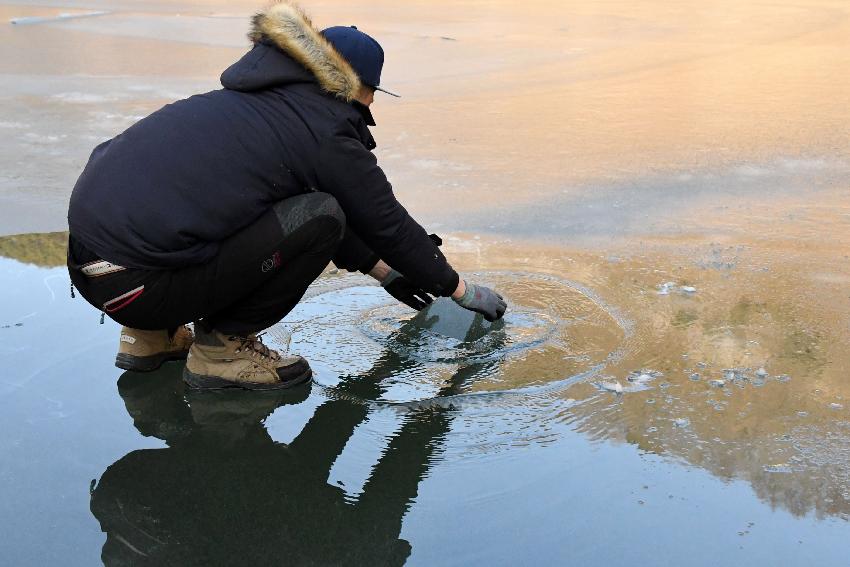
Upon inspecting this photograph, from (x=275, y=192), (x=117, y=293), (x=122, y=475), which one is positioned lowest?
(x=122, y=475)

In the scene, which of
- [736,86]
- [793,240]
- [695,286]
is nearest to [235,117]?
[695,286]

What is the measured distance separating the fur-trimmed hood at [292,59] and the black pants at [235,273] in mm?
300

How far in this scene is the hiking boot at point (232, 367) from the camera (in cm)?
286

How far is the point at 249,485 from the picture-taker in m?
2.35

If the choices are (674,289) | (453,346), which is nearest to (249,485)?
(453,346)

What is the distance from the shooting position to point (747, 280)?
3.59 metres

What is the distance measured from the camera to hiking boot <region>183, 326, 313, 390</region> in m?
2.86

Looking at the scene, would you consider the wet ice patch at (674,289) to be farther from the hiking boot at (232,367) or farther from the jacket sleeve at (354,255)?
the hiking boot at (232,367)

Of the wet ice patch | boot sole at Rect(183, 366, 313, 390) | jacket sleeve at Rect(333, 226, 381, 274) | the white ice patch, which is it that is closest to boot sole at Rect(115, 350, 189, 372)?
boot sole at Rect(183, 366, 313, 390)

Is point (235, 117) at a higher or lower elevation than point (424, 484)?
higher

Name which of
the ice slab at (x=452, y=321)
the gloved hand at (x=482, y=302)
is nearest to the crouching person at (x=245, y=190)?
the gloved hand at (x=482, y=302)

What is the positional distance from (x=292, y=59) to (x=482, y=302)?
2.97 feet

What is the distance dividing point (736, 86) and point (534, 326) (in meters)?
4.30

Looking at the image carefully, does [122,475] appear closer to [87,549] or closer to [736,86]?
[87,549]
